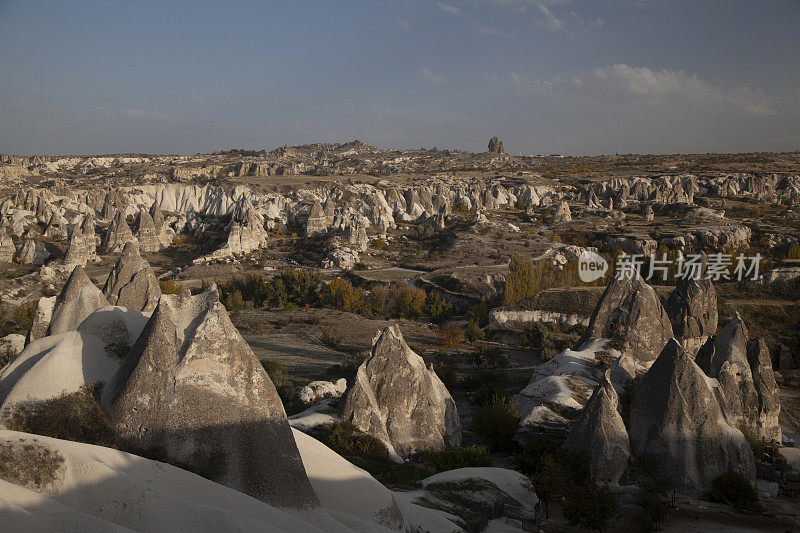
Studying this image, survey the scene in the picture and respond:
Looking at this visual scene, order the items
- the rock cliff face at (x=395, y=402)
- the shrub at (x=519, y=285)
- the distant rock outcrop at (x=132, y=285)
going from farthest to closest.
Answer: the shrub at (x=519, y=285) < the distant rock outcrop at (x=132, y=285) < the rock cliff face at (x=395, y=402)

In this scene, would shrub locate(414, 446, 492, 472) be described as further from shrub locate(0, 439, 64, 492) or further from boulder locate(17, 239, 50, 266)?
boulder locate(17, 239, 50, 266)

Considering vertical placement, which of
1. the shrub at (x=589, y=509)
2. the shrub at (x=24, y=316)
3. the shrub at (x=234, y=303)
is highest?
the shrub at (x=589, y=509)

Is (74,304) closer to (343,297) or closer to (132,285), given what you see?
(132,285)

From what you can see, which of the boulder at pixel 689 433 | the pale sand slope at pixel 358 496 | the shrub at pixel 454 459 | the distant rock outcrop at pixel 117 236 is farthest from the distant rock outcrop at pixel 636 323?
the distant rock outcrop at pixel 117 236

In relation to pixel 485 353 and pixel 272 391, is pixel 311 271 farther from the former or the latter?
pixel 272 391

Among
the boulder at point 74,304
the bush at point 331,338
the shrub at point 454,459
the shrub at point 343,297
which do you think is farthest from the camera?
the shrub at point 343,297

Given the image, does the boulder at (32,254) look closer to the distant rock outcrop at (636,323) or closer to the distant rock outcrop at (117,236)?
the distant rock outcrop at (117,236)

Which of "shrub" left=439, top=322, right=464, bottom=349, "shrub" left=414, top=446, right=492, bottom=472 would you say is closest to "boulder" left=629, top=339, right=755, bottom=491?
"shrub" left=414, top=446, right=492, bottom=472
